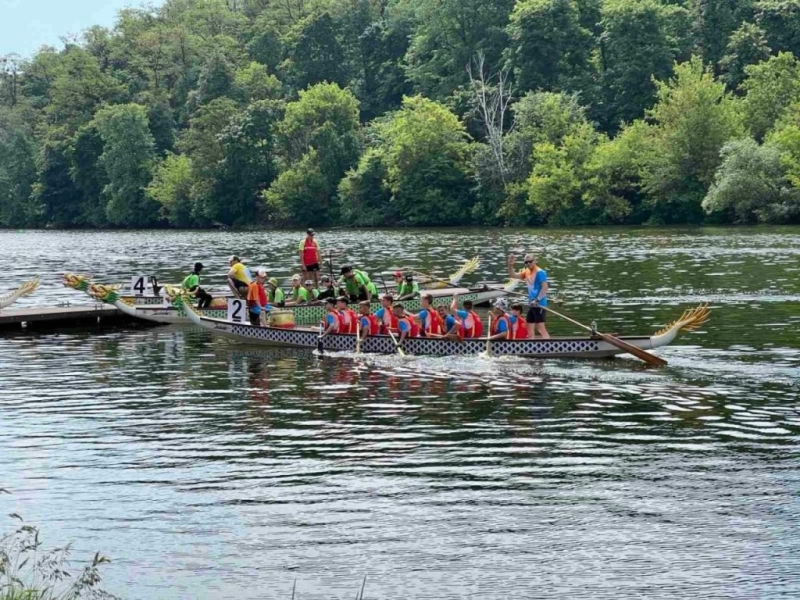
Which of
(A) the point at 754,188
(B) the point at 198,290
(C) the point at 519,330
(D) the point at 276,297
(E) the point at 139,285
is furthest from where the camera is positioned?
(A) the point at 754,188

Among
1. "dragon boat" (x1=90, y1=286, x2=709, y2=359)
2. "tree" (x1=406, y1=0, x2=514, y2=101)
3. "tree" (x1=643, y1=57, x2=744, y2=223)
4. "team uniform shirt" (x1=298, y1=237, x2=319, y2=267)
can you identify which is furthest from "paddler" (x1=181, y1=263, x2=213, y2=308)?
"tree" (x1=406, y1=0, x2=514, y2=101)

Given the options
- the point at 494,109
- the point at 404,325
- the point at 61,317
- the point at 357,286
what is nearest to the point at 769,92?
the point at 494,109

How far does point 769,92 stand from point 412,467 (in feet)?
333

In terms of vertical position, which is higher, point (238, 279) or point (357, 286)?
point (238, 279)

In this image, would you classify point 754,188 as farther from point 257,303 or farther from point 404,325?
point 404,325

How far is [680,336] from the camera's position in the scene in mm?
37281

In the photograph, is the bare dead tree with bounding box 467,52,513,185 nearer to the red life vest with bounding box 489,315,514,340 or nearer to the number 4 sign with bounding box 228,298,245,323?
the number 4 sign with bounding box 228,298,245,323

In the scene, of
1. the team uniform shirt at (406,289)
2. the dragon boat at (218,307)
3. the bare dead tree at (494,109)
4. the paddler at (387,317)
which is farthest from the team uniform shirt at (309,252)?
the bare dead tree at (494,109)

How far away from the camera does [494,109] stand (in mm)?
125125

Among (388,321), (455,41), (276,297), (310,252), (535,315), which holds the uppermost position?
(455,41)

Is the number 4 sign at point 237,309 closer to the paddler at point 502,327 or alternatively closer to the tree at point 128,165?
the paddler at point 502,327

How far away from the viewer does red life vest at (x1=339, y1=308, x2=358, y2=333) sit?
116ft

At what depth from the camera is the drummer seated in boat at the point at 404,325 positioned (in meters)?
33.9

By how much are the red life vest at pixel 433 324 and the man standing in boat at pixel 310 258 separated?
11097 mm
